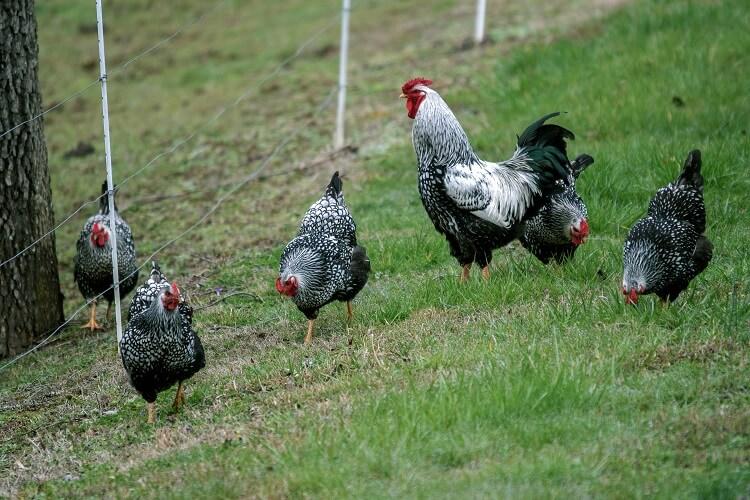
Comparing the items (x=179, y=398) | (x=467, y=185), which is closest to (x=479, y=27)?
(x=467, y=185)

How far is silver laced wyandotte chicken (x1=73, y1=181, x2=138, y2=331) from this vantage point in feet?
28.8

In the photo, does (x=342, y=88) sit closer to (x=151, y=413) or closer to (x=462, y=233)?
(x=462, y=233)

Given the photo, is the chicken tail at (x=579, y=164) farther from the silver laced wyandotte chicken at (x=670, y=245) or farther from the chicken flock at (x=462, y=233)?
the silver laced wyandotte chicken at (x=670, y=245)

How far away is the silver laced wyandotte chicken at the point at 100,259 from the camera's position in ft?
28.8

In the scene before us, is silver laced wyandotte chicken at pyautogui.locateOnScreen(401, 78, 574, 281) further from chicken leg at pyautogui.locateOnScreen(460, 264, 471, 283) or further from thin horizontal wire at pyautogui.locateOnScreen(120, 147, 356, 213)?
thin horizontal wire at pyautogui.locateOnScreen(120, 147, 356, 213)

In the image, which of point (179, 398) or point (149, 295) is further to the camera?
point (149, 295)

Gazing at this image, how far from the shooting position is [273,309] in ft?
26.0

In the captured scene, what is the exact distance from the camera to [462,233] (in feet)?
24.1

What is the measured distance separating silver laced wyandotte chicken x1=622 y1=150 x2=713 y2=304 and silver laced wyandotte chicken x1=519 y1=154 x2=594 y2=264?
642 mm

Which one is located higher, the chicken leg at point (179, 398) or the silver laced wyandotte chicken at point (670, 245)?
the silver laced wyandotte chicken at point (670, 245)

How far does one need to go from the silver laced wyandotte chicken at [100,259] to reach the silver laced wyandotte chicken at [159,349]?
8.70 ft

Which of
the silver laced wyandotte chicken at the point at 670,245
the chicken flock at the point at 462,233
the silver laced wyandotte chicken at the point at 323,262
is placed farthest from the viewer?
the silver laced wyandotte chicken at the point at 323,262

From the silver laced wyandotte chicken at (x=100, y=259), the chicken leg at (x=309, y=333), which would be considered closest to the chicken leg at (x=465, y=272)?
the chicken leg at (x=309, y=333)

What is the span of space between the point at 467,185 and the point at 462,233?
1.24 feet
